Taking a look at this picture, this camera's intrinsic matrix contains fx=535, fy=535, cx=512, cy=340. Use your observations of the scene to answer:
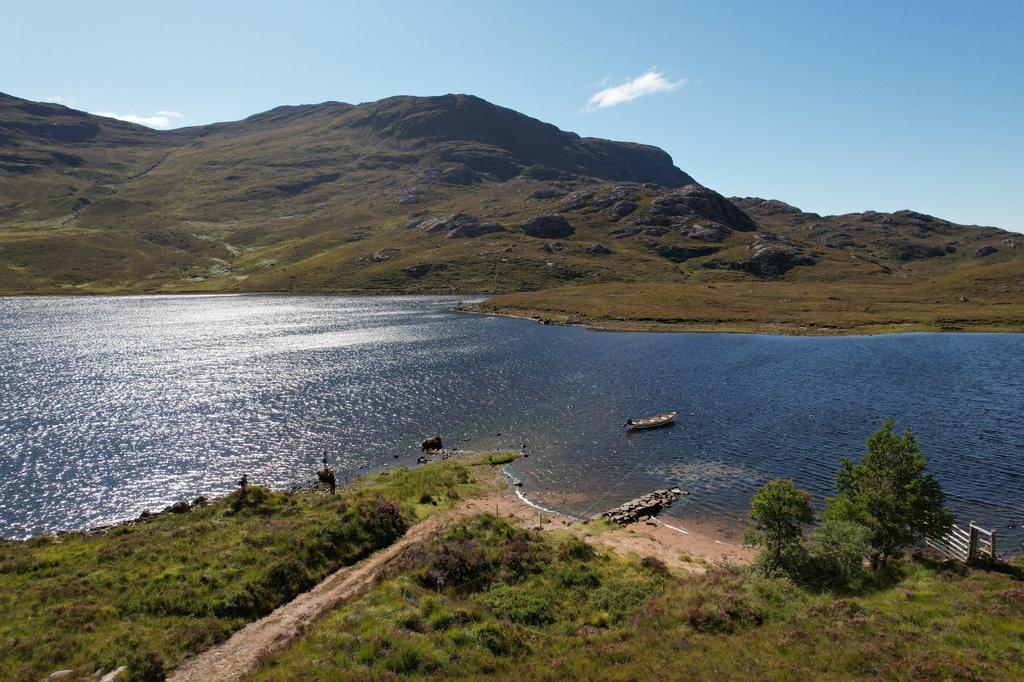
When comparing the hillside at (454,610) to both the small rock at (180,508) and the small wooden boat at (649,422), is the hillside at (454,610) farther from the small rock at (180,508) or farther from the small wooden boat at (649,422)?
the small wooden boat at (649,422)

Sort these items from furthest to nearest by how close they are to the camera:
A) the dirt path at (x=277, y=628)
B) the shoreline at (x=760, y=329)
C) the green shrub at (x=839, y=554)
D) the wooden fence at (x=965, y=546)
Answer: the shoreline at (x=760, y=329), the wooden fence at (x=965, y=546), the green shrub at (x=839, y=554), the dirt path at (x=277, y=628)

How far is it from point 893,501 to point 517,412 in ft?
193

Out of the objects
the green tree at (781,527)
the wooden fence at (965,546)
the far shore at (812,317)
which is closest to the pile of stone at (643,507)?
the green tree at (781,527)

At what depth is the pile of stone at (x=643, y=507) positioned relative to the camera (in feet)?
164

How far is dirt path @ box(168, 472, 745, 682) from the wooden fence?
42.9 feet

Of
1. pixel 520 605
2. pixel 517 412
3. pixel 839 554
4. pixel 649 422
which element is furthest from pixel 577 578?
pixel 517 412

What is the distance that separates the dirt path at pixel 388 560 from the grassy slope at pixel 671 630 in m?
2.11

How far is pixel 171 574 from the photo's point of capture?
32500 mm

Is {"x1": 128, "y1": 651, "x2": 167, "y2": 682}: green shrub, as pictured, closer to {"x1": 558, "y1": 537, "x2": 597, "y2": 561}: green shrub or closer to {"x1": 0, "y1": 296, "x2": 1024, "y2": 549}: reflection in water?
{"x1": 558, "y1": 537, "x2": 597, "y2": 561}: green shrub

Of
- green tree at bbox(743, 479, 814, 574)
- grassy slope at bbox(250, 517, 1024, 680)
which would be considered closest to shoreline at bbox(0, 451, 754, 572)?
green tree at bbox(743, 479, 814, 574)

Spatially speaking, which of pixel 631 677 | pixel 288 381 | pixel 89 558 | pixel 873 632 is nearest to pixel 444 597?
pixel 631 677

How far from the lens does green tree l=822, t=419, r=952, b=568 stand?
3170cm

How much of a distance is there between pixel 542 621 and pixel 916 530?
23.2m

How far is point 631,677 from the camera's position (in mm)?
21938
